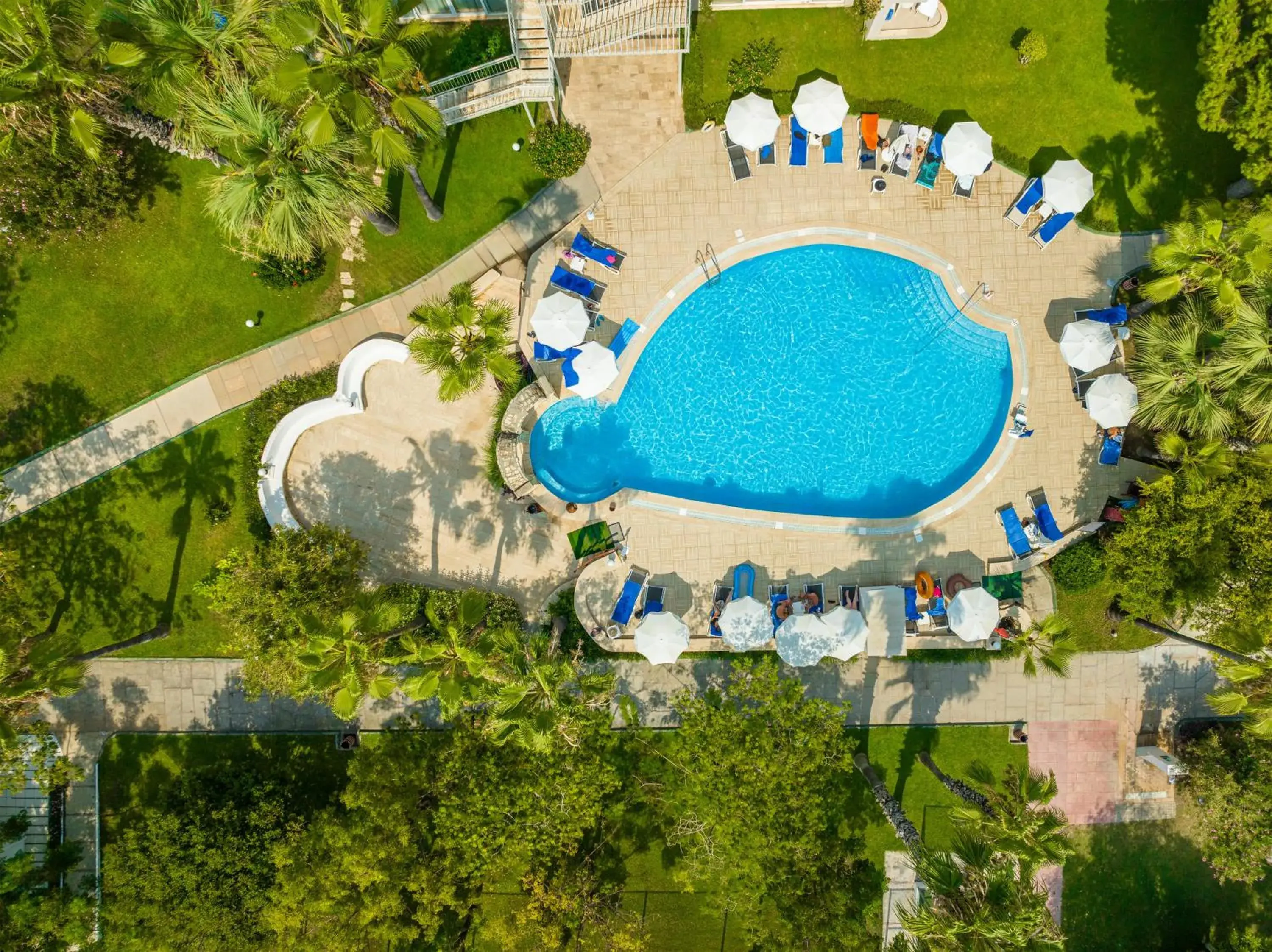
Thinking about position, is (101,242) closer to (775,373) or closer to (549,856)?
(775,373)

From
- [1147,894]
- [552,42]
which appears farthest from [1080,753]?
[552,42]

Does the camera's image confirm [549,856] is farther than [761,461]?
No

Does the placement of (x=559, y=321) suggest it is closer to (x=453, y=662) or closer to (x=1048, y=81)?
(x=453, y=662)

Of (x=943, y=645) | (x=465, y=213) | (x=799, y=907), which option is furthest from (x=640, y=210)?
(x=799, y=907)

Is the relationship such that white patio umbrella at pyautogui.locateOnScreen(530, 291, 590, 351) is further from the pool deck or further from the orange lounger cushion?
the orange lounger cushion

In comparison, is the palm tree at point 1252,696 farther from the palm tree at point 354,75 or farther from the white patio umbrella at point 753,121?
the palm tree at point 354,75
